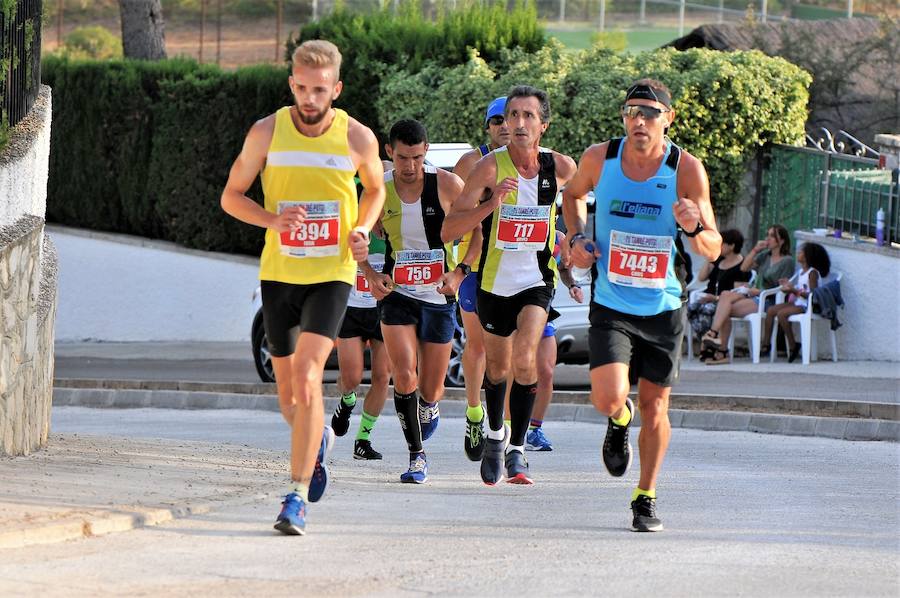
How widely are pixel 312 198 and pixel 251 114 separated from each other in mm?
Answer: 18062

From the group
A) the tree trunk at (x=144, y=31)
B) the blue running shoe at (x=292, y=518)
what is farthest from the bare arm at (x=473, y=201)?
the tree trunk at (x=144, y=31)

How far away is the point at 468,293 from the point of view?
1073cm

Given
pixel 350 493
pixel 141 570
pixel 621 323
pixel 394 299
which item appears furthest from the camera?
pixel 394 299

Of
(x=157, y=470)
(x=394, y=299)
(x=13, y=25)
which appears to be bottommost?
(x=157, y=470)

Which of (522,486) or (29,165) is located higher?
(29,165)

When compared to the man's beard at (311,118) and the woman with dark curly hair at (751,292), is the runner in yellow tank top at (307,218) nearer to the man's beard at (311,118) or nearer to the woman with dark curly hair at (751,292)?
the man's beard at (311,118)

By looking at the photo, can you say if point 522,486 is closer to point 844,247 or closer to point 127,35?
point 844,247

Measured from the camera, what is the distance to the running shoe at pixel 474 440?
34.8 feet

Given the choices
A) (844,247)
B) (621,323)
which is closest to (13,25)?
(621,323)

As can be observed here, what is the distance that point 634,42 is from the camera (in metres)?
29.7

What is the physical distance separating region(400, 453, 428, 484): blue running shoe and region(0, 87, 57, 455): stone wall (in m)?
2.21

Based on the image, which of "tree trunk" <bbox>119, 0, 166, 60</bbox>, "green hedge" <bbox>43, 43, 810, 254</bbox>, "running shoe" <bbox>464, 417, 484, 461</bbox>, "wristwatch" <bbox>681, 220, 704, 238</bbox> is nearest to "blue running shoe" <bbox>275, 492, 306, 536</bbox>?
"wristwatch" <bbox>681, 220, 704, 238</bbox>

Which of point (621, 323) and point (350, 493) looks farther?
point (350, 493)

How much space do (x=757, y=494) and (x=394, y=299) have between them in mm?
2360
